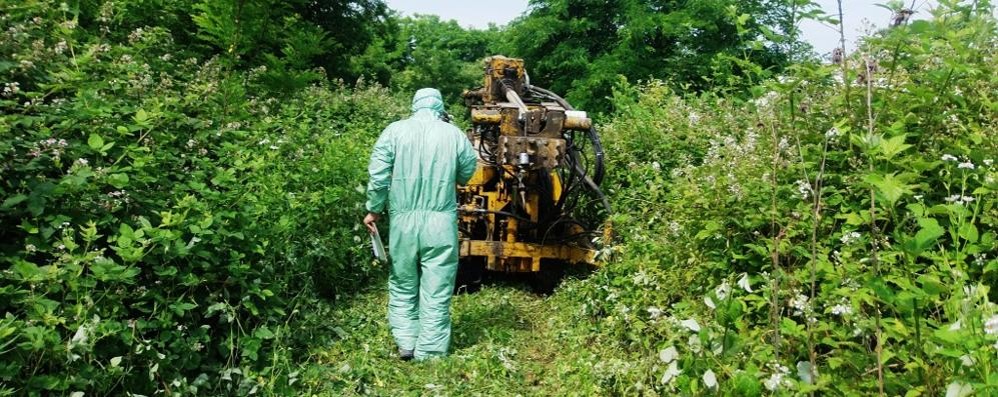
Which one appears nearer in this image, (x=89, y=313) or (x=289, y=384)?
(x=89, y=313)

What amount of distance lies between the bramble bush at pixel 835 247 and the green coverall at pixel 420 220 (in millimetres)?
1171

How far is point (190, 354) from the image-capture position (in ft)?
11.3

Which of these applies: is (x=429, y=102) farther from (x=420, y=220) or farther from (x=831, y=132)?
(x=831, y=132)

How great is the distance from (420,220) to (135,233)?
6.24 ft

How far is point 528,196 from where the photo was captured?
5.88 metres

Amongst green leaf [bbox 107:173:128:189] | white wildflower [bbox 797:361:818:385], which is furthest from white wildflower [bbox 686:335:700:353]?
green leaf [bbox 107:173:128:189]

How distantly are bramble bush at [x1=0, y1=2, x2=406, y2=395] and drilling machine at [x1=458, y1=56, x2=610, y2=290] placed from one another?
1534 millimetres

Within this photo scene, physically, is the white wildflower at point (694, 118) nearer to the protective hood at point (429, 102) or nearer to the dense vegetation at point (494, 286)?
the dense vegetation at point (494, 286)

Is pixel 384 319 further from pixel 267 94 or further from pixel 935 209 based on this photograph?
pixel 935 209

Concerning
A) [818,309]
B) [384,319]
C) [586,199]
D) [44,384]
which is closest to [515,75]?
[586,199]

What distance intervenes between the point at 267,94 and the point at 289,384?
12.0ft

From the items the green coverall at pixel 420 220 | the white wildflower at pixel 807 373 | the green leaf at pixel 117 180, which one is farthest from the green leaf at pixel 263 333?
the white wildflower at pixel 807 373

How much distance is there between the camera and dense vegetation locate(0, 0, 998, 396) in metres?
2.23

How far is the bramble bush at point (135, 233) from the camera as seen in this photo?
9.62 feet
